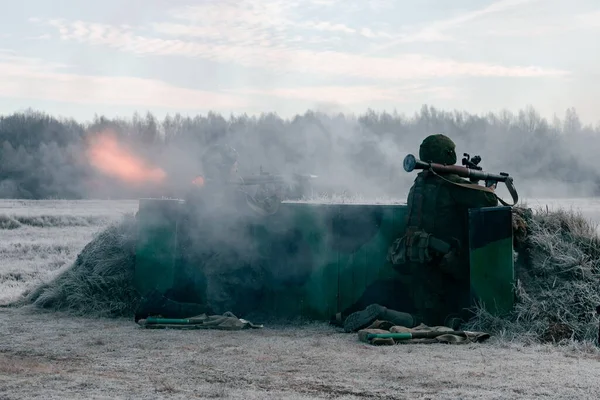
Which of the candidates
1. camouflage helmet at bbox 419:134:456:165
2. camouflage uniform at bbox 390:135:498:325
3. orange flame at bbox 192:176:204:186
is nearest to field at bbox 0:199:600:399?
camouflage uniform at bbox 390:135:498:325

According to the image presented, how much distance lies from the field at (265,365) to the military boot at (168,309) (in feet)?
1.00

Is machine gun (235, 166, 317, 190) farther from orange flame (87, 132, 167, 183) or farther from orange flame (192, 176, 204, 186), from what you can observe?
orange flame (87, 132, 167, 183)

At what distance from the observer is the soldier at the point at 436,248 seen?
10984 millimetres

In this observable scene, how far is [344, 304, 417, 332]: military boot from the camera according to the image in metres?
10.9

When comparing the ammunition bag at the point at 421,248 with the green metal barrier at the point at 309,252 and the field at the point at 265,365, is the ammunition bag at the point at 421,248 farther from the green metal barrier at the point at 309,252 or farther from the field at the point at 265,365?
the field at the point at 265,365

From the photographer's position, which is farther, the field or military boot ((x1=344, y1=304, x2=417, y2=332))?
military boot ((x1=344, y1=304, x2=417, y2=332))

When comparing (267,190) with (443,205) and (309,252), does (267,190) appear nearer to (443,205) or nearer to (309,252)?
(309,252)

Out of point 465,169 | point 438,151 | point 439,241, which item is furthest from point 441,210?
point 438,151

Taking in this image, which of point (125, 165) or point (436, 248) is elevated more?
point (125, 165)

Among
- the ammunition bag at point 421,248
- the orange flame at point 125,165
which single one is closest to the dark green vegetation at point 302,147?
the orange flame at point 125,165

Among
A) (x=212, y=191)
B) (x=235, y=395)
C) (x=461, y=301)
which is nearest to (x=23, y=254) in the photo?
(x=212, y=191)

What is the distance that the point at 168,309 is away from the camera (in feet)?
39.7

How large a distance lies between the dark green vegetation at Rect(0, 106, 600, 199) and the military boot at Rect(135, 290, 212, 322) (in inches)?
104

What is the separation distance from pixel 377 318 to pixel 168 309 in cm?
316
